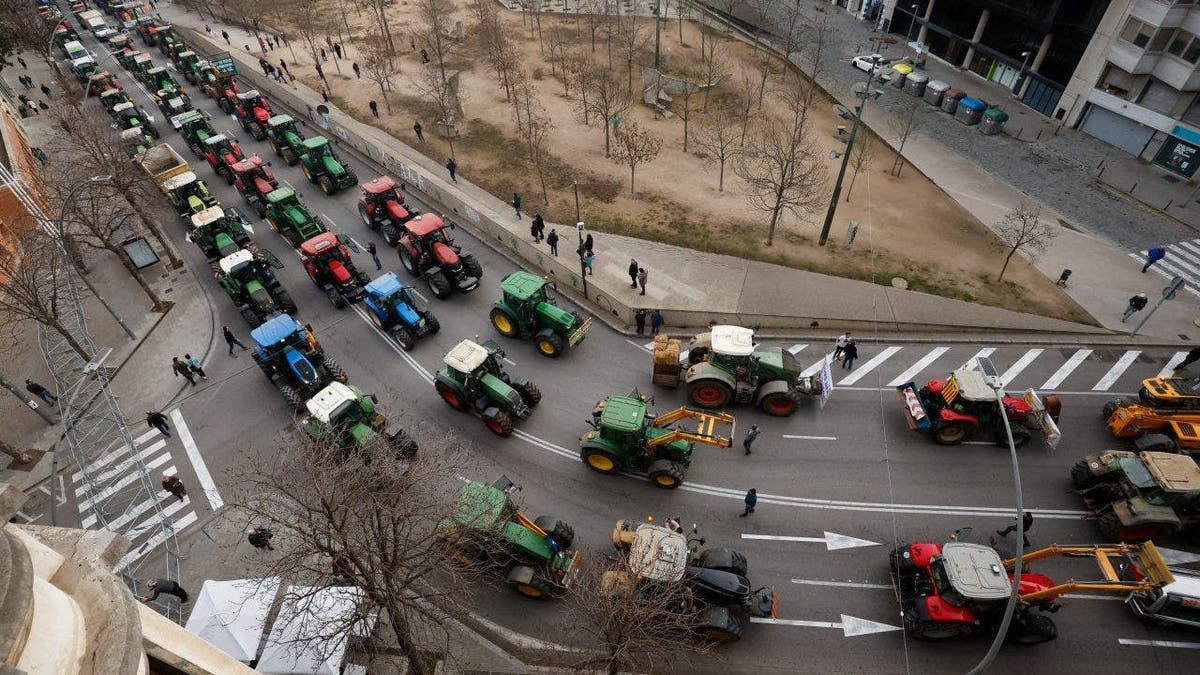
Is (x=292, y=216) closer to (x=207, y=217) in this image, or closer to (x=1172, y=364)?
(x=207, y=217)

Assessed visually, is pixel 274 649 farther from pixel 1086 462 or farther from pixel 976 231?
pixel 976 231

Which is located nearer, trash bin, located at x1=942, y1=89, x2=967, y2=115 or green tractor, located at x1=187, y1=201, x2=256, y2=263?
green tractor, located at x1=187, y1=201, x2=256, y2=263

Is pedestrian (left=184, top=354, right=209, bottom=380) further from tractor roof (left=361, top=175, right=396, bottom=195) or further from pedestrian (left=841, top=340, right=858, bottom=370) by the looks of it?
pedestrian (left=841, top=340, right=858, bottom=370)

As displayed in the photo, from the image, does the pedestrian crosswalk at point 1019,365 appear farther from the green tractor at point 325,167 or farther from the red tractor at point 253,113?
the red tractor at point 253,113

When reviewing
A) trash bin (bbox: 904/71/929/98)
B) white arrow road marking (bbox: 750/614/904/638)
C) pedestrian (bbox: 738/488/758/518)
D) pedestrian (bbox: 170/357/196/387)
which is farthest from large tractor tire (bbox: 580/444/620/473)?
trash bin (bbox: 904/71/929/98)

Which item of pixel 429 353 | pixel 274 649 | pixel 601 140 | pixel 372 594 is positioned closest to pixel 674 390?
pixel 429 353

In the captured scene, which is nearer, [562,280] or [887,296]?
[887,296]
